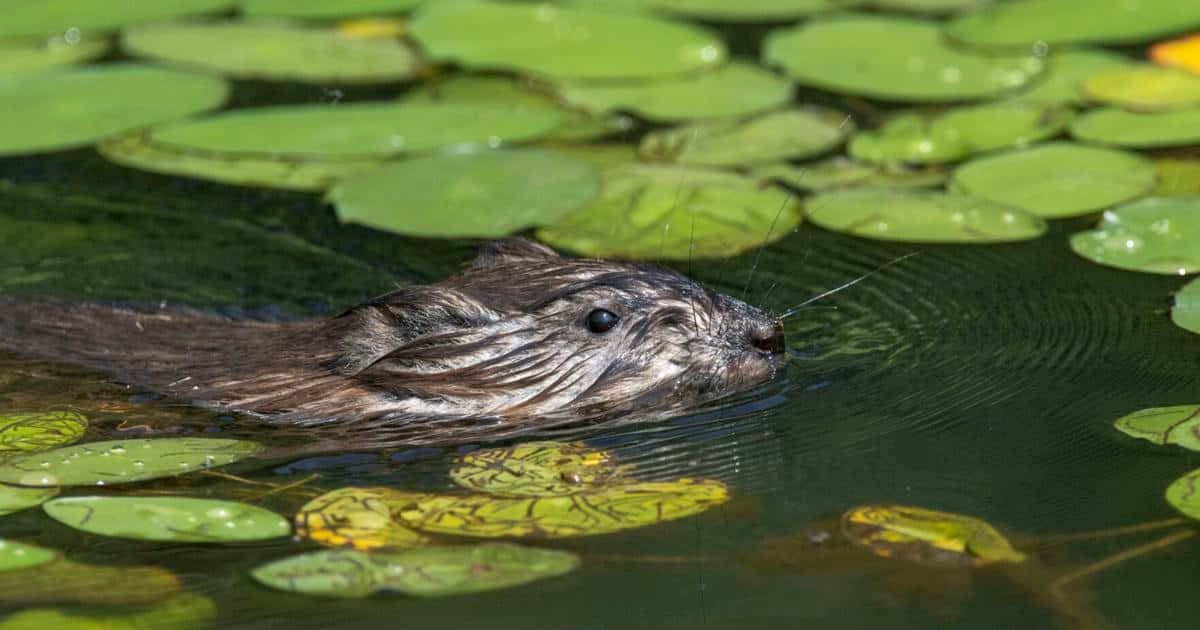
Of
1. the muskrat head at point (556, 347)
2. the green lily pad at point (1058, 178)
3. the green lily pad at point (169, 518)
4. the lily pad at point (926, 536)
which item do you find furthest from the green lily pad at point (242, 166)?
the lily pad at point (926, 536)

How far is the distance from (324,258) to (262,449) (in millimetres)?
2083

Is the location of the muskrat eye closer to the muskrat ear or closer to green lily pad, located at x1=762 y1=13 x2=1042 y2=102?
the muskrat ear

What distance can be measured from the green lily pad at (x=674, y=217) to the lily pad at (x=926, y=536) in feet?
7.65

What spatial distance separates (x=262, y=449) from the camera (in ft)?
20.7

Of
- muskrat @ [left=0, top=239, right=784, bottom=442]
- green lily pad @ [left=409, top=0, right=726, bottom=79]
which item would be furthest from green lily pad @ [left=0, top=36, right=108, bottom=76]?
muskrat @ [left=0, top=239, right=784, bottom=442]

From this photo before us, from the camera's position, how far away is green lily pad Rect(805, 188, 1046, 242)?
8102mm

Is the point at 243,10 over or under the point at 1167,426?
over

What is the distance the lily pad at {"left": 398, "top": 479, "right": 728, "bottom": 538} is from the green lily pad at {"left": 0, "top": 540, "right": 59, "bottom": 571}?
3.18 feet

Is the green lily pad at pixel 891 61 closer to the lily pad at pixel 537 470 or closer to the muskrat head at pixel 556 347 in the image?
the muskrat head at pixel 556 347

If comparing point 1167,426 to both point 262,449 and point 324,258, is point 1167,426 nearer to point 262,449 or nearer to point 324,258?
point 262,449

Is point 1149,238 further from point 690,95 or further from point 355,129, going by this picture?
point 355,129

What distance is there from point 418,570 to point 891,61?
5330 mm

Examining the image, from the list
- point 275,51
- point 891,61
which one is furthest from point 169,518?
point 891,61

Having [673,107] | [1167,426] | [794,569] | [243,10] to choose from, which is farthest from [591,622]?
[243,10]
